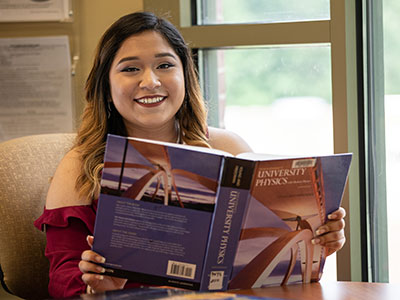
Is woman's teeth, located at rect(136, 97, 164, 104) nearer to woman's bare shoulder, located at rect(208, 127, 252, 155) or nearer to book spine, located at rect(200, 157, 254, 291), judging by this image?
woman's bare shoulder, located at rect(208, 127, 252, 155)

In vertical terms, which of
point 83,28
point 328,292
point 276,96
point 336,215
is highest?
point 83,28

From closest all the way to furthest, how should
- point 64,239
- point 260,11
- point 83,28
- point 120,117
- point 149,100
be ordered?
point 64,239 → point 149,100 → point 120,117 → point 260,11 → point 83,28

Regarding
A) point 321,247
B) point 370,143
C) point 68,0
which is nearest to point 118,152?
point 321,247

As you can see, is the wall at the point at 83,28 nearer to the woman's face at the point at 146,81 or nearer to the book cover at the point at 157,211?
the woman's face at the point at 146,81

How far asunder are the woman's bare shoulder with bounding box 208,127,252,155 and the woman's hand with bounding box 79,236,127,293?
2.27ft

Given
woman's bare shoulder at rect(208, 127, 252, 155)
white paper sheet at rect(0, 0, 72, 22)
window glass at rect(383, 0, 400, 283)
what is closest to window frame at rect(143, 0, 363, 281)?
window glass at rect(383, 0, 400, 283)

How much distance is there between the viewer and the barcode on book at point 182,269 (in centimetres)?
122

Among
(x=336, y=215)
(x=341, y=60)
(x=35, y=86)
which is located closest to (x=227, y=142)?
(x=341, y=60)

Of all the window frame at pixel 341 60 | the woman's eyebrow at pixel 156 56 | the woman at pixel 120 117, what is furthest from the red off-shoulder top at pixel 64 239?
the window frame at pixel 341 60

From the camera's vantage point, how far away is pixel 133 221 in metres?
1.20

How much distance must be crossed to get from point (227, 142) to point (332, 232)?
672 millimetres

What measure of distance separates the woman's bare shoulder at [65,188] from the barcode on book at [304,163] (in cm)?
67

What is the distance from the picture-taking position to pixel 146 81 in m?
1.68

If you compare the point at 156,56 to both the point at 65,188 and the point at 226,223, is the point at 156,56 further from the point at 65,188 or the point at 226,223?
the point at 226,223
